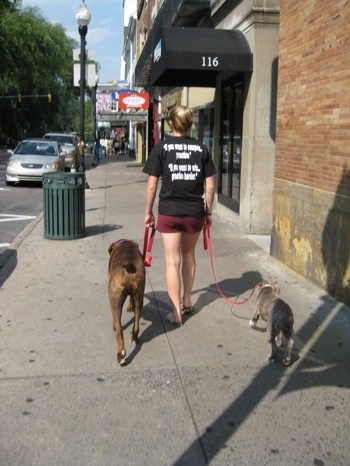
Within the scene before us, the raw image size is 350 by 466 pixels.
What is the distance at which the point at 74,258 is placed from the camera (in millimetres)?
7840

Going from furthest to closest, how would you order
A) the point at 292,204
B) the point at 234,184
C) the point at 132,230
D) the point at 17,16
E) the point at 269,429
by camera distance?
the point at 17,16, the point at 234,184, the point at 132,230, the point at 292,204, the point at 269,429

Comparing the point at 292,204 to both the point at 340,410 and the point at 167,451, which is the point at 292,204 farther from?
the point at 167,451

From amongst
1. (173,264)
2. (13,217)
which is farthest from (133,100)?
(173,264)

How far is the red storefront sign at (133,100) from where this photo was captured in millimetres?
27359

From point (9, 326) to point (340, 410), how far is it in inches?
118

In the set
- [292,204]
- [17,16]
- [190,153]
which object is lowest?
[292,204]

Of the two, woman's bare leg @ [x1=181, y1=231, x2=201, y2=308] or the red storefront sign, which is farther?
the red storefront sign

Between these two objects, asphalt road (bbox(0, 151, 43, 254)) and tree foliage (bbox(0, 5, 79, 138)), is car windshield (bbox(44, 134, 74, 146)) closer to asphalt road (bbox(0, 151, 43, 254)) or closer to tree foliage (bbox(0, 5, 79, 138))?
asphalt road (bbox(0, 151, 43, 254))

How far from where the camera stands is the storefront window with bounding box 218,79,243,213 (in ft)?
33.8

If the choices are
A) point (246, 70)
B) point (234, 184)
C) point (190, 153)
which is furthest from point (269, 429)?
point (234, 184)

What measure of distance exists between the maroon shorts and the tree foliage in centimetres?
3037

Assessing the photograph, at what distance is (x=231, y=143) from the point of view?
10.9 m

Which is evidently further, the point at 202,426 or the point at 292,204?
the point at 292,204

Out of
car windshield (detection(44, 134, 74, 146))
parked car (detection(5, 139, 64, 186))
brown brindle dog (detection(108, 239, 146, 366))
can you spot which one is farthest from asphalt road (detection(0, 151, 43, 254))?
car windshield (detection(44, 134, 74, 146))
